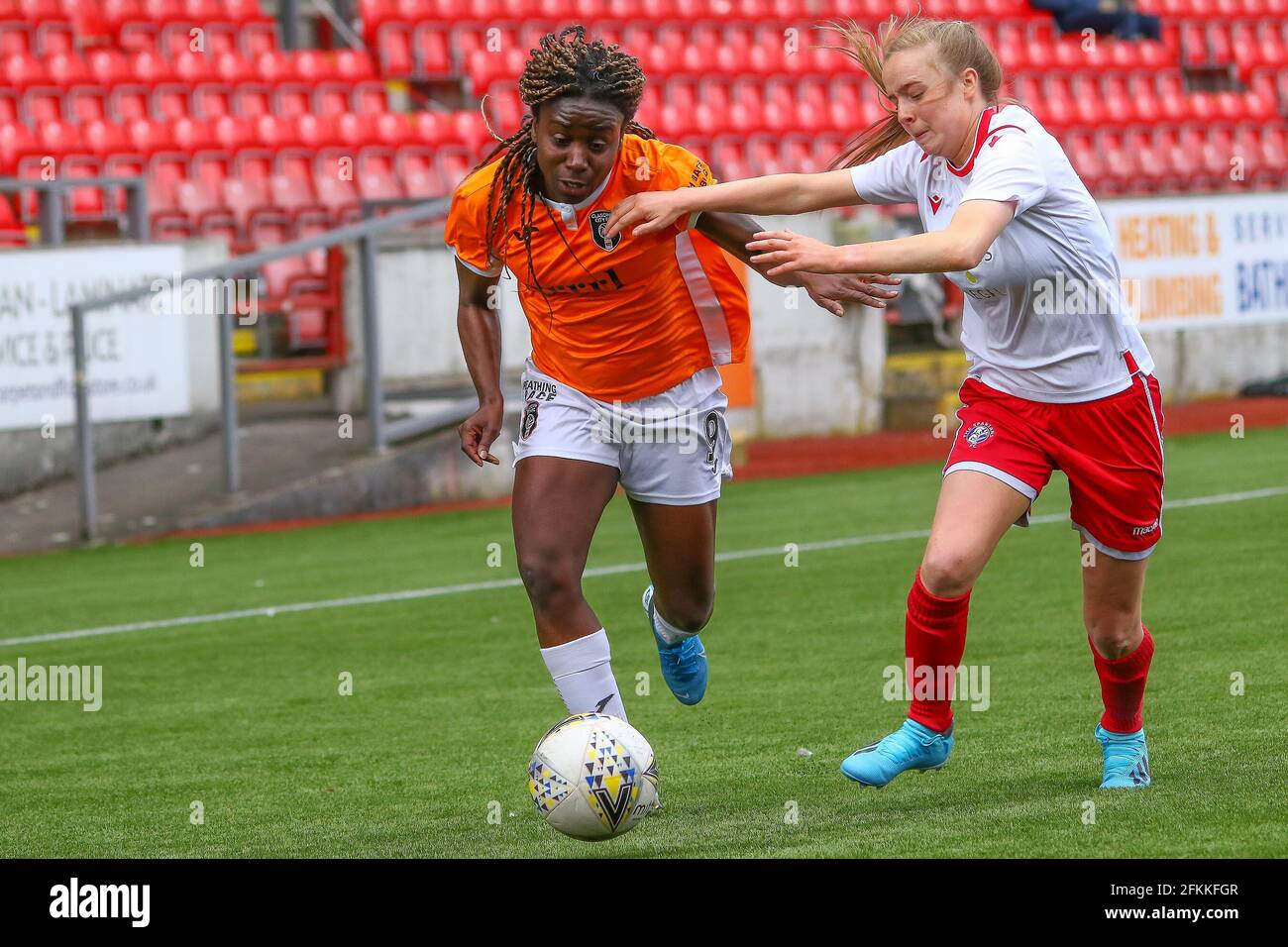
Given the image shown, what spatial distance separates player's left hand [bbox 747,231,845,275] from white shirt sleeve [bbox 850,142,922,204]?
73 cm

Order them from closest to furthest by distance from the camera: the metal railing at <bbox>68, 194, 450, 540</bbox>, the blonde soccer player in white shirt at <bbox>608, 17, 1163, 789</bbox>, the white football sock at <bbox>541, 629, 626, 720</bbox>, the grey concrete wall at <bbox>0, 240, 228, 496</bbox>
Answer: the blonde soccer player in white shirt at <bbox>608, 17, 1163, 789</bbox> → the white football sock at <bbox>541, 629, 626, 720</bbox> → the metal railing at <bbox>68, 194, 450, 540</bbox> → the grey concrete wall at <bbox>0, 240, 228, 496</bbox>

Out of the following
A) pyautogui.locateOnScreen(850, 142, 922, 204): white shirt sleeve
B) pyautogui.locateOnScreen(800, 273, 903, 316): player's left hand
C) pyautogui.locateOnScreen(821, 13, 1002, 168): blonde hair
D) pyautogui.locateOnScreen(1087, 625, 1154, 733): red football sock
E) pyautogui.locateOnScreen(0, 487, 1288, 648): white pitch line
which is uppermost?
pyautogui.locateOnScreen(821, 13, 1002, 168): blonde hair

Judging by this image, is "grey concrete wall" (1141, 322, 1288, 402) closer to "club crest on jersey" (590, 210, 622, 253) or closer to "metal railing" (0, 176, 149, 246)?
"metal railing" (0, 176, 149, 246)

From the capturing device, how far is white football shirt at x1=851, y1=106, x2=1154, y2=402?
499 centimetres

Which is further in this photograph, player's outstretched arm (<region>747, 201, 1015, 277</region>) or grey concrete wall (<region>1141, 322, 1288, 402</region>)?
grey concrete wall (<region>1141, 322, 1288, 402</region>)

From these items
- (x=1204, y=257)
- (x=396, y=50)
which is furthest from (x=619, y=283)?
(x=396, y=50)

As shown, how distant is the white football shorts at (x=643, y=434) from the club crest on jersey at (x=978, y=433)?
1.02 metres

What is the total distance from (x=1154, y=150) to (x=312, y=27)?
10.3 m

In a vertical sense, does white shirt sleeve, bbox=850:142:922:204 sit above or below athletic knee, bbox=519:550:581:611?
above

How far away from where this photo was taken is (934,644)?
5.24 meters

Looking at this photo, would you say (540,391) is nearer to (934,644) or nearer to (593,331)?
(593,331)

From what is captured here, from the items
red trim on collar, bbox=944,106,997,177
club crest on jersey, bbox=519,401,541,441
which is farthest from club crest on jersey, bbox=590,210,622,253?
red trim on collar, bbox=944,106,997,177

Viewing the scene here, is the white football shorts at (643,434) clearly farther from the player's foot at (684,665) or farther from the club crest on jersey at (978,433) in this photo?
the club crest on jersey at (978,433)

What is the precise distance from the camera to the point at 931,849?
4562 mm
